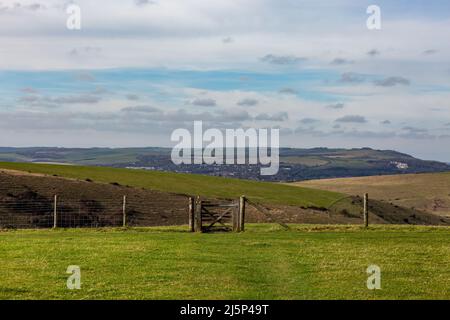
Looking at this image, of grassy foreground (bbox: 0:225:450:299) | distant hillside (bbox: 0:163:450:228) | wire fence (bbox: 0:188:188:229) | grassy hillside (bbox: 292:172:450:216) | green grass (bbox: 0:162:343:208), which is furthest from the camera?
grassy hillside (bbox: 292:172:450:216)

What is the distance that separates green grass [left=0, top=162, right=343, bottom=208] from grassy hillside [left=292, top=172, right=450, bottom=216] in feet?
68.2

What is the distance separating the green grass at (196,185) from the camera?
9138 centimetres

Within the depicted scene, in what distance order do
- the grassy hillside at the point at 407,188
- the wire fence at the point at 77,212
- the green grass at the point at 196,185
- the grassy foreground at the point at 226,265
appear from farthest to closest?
the grassy hillside at the point at 407,188
the green grass at the point at 196,185
the wire fence at the point at 77,212
the grassy foreground at the point at 226,265

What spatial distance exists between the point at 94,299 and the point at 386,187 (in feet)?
450

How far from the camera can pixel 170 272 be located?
23.8 meters

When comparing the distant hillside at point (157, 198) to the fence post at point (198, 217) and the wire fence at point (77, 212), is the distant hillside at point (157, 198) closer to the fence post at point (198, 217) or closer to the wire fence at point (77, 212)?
the wire fence at point (77, 212)

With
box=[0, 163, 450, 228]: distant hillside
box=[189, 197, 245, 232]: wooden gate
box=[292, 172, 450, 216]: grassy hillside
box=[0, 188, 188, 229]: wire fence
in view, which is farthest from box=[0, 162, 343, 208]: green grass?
box=[189, 197, 245, 232]: wooden gate

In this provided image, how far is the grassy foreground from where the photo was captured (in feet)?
66.2

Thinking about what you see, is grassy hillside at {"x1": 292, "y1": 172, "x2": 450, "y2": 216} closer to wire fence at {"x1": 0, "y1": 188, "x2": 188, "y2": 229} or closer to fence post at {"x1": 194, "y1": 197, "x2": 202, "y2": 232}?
wire fence at {"x1": 0, "y1": 188, "x2": 188, "y2": 229}

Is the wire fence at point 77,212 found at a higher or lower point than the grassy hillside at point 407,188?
higher

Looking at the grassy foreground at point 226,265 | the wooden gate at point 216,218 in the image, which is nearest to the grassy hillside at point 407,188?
the wooden gate at point 216,218

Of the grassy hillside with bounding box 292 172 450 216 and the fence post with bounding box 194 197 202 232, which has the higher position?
the fence post with bounding box 194 197 202 232

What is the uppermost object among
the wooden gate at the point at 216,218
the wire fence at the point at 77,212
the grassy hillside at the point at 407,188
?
the wooden gate at the point at 216,218

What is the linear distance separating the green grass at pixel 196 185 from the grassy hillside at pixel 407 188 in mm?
20791
